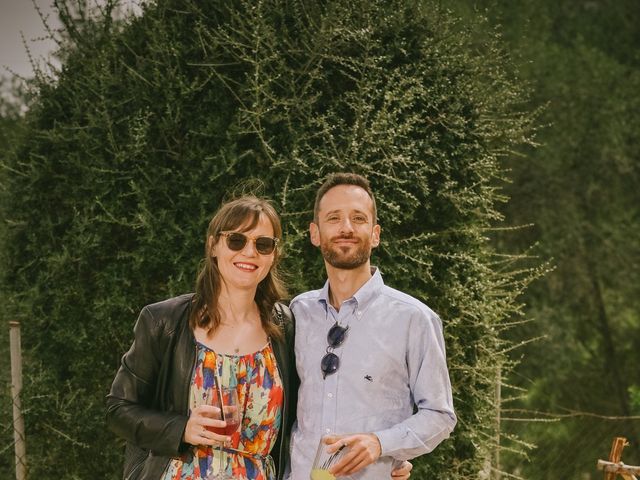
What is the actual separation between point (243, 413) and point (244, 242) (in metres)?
0.57

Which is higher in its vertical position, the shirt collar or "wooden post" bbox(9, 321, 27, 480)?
the shirt collar

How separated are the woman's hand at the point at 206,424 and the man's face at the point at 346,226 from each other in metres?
0.65

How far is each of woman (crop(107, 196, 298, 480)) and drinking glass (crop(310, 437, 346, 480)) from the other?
319 millimetres

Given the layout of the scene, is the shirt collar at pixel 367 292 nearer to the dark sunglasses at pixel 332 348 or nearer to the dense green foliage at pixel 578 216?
the dark sunglasses at pixel 332 348

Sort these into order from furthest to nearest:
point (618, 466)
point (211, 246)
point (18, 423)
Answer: point (18, 423) → point (618, 466) → point (211, 246)

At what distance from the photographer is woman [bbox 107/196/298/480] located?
244cm

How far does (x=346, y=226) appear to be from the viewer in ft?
8.33

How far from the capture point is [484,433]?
4695mm

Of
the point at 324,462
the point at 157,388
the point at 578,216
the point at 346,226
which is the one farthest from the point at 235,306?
the point at 578,216

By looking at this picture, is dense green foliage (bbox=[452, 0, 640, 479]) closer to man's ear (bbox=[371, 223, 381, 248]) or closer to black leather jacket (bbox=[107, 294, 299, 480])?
man's ear (bbox=[371, 223, 381, 248])

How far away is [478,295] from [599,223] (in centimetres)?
714

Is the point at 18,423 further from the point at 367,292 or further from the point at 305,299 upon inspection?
the point at 367,292

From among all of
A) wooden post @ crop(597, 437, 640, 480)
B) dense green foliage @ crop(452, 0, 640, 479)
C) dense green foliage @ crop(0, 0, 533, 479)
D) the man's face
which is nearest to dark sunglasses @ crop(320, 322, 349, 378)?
the man's face

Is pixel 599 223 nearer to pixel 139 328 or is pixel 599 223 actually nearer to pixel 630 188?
pixel 630 188
